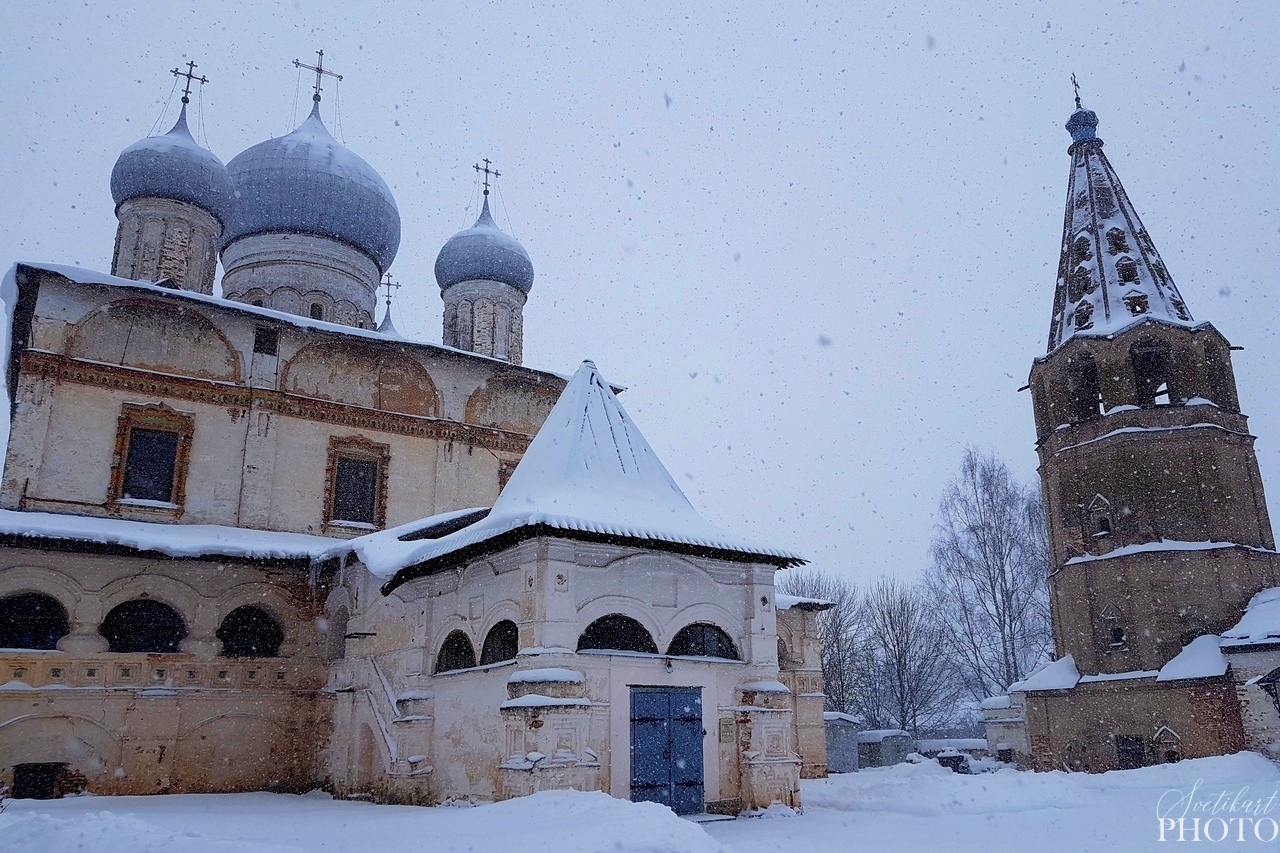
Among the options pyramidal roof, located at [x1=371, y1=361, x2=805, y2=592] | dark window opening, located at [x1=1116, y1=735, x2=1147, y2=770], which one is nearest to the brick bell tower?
dark window opening, located at [x1=1116, y1=735, x2=1147, y2=770]

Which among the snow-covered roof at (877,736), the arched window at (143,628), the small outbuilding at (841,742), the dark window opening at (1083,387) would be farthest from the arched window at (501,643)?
the snow-covered roof at (877,736)

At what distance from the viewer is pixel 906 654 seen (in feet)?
115

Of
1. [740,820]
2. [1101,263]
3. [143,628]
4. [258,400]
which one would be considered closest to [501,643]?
[740,820]

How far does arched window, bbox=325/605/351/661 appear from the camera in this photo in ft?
51.9

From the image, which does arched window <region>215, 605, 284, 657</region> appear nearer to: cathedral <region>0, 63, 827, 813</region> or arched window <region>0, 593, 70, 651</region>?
cathedral <region>0, 63, 827, 813</region>

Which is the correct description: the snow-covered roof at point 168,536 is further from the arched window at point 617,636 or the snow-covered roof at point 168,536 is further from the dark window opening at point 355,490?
the arched window at point 617,636

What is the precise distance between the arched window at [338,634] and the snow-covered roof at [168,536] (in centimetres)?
105

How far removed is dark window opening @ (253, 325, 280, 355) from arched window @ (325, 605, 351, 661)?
4.99 meters

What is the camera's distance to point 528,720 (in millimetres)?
10172

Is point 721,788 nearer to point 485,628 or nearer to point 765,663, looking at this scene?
point 765,663

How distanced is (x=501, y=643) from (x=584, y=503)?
1.92m

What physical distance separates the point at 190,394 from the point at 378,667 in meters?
6.29

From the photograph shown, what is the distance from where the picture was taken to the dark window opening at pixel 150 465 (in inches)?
634

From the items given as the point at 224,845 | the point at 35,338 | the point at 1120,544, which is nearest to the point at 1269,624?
the point at 1120,544
